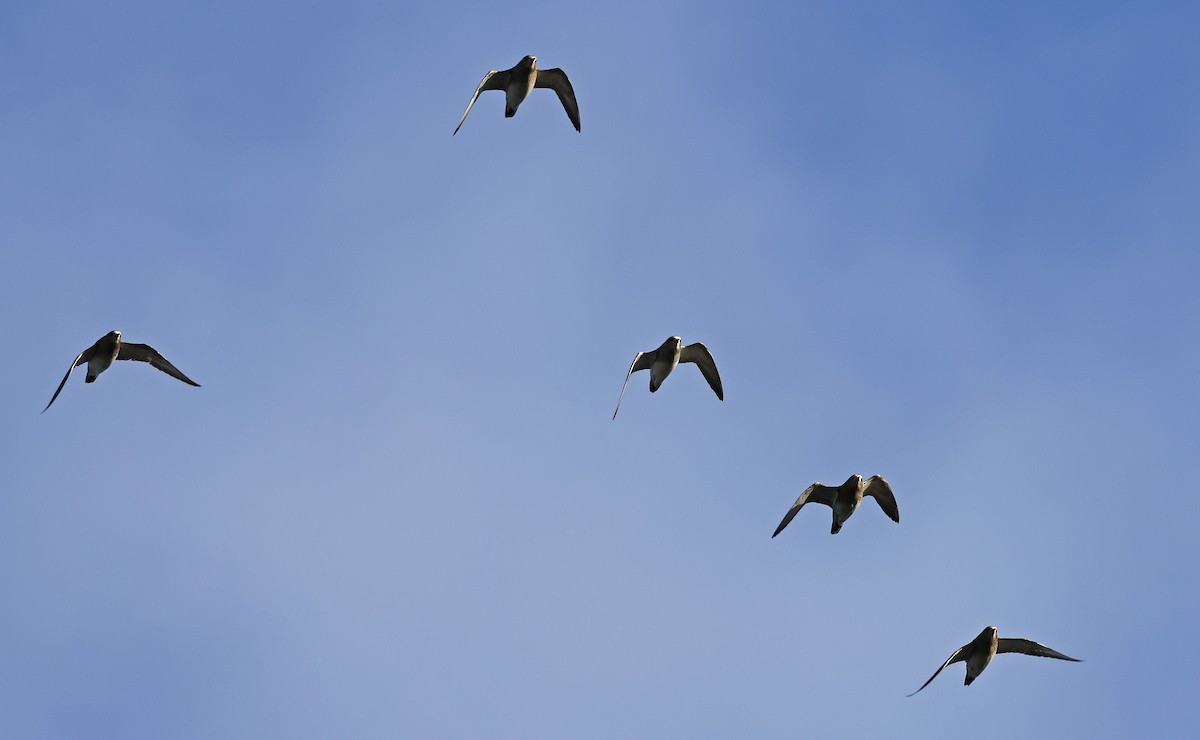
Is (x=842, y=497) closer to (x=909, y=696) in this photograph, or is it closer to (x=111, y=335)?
(x=909, y=696)

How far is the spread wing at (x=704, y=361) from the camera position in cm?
3127

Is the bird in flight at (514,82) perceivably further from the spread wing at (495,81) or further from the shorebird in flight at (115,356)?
the shorebird in flight at (115,356)

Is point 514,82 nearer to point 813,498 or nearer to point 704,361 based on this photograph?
point 704,361

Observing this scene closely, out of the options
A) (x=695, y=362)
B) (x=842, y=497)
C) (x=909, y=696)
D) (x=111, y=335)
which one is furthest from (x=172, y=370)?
(x=909, y=696)

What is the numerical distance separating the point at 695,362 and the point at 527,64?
319 inches

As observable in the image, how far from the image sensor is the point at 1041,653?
89.8 feet

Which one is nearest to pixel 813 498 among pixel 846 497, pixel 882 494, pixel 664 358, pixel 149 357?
pixel 846 497

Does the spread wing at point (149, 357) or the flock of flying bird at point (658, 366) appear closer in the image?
the flock of flying bird at point (658, 366)

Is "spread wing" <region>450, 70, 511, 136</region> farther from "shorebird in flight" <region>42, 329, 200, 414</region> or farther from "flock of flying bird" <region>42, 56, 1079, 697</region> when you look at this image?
"shorebird in flight" <region>42, 329, 200, 414</region>

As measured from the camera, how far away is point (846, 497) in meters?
27.6

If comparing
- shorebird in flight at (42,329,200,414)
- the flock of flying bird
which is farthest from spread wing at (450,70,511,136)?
shorebird in flight at (42,329,200,414)

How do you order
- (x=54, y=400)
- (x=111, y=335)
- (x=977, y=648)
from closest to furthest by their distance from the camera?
1. (x=54, y=400)
2. (x=977, y=648)
3. (x=111, y=335)

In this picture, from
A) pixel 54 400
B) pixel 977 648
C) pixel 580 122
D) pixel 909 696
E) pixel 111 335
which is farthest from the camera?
pixel 580 122

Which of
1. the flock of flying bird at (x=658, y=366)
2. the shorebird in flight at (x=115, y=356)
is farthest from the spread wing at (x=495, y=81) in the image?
the shorebird in flight at (x=115, y=356)
